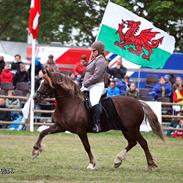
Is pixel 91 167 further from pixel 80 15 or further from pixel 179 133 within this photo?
pixel 80 15

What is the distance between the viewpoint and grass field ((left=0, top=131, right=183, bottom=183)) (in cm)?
1290

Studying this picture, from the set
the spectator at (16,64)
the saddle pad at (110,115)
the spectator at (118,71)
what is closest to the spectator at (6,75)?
the spectator at (16,64)

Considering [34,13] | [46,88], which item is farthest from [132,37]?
[46,88]

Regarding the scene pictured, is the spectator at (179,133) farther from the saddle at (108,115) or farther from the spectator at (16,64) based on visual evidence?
the saddle at (108,115)

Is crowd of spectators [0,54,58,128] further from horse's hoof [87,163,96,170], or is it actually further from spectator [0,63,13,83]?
horse's hoof [87,163,96,170]

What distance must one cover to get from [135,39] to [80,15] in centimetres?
1633

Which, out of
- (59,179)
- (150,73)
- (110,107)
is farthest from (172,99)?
(59,179)

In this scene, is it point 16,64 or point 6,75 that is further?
point 16,64

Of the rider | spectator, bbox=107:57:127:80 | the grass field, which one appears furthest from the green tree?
the rider

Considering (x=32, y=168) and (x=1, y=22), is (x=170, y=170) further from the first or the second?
(x=1, y=22)

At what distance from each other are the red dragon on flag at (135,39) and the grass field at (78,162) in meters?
2.71

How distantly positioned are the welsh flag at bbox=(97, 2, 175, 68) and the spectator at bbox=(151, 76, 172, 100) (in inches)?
178

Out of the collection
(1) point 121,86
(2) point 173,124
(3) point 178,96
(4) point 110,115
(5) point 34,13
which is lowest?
(2) point 173,124

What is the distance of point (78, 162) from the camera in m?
15.7
